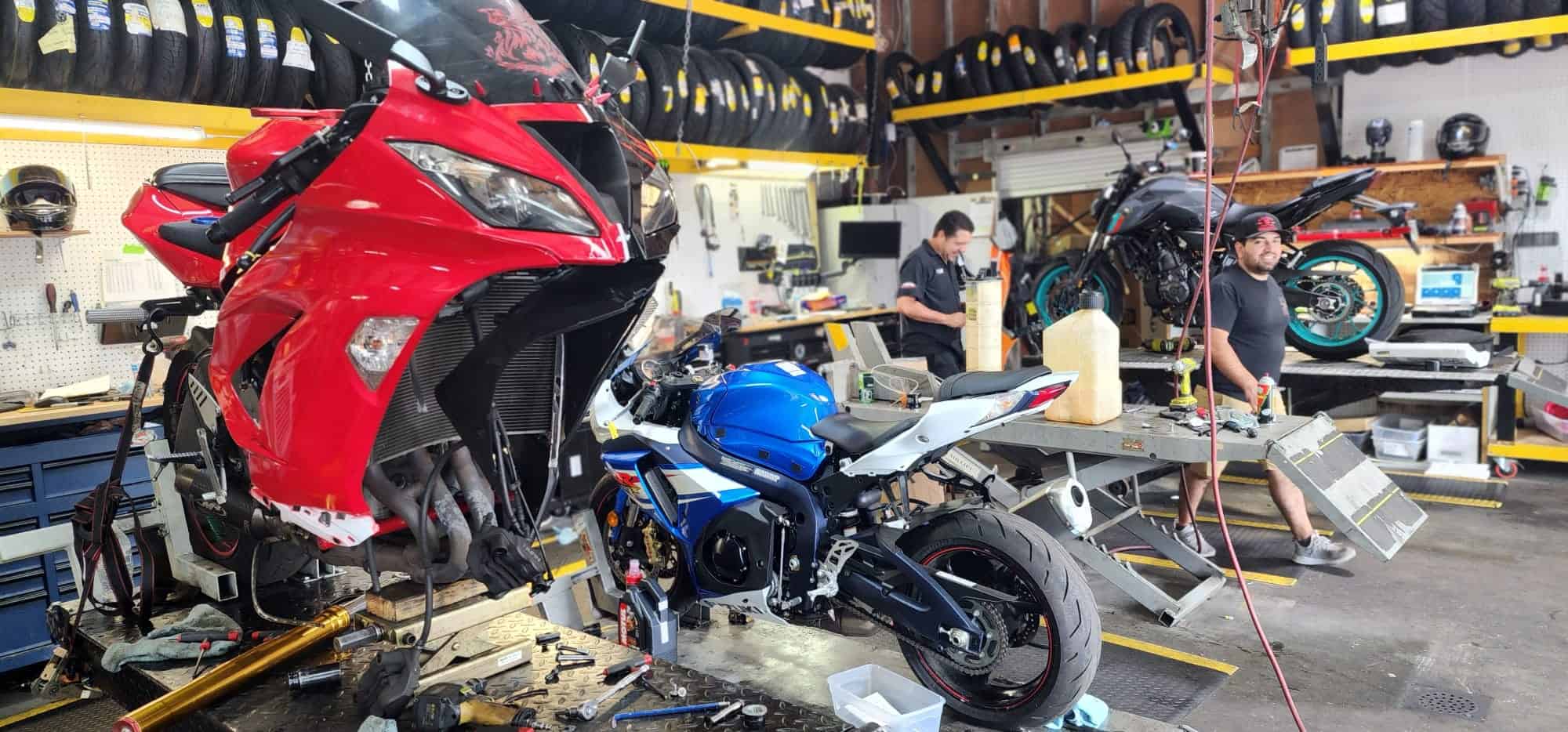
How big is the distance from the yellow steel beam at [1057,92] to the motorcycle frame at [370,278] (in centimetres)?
605

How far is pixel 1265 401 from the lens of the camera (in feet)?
12.8

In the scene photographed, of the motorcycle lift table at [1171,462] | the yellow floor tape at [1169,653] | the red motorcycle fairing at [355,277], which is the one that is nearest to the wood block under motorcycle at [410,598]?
the red motorcycle fairing at [355,277]

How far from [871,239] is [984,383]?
19.8 ft

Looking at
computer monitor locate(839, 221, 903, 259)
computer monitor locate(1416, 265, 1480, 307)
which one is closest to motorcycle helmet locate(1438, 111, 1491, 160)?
computer monitor locate(1416, 265, 1480, 307)

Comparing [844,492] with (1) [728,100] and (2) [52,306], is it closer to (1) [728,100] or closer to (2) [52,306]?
(2) [52,306]

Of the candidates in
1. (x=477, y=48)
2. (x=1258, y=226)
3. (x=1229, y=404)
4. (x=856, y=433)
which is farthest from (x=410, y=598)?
(x=1258, y=226)

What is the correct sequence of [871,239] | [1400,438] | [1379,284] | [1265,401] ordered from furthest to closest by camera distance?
[871,239]
[1400,438]
[1379,284]
[1265,401]

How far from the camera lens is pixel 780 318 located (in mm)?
7402

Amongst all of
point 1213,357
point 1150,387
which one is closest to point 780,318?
point 1150,387

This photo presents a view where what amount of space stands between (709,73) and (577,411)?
4.93m

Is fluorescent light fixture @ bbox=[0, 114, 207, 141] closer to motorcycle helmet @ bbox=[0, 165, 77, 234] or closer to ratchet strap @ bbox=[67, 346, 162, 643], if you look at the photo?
motorcycle helmet @ bbox=[0, 165, 77, 234]

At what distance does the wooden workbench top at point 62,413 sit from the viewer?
382cm

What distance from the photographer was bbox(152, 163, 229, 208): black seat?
258 centimetres

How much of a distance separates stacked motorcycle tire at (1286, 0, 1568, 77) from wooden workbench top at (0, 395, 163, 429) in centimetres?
663
